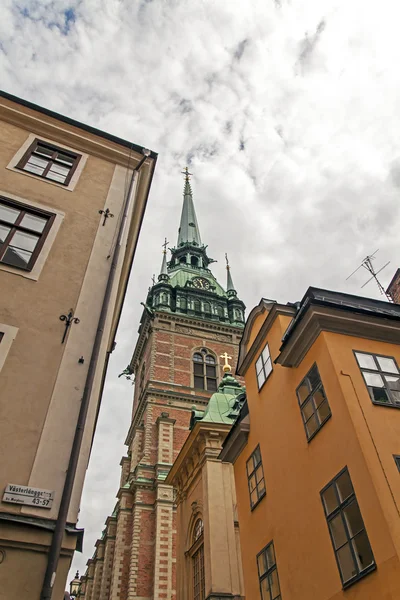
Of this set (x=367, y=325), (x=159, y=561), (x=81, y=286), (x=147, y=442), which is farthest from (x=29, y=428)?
(x=147, y=442)

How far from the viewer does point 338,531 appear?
7.64 meters

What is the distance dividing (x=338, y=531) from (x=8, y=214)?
834cm

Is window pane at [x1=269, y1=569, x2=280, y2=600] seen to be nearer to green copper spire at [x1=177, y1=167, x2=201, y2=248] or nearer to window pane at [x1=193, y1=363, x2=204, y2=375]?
window pane at [x1=193, y1=363, x2=204, y2=375]

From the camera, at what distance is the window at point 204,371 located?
38375mm

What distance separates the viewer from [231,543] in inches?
575

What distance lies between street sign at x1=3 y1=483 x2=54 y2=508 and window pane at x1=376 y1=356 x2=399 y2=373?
6.43 meters

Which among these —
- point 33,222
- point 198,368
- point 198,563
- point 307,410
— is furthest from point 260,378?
point 198,368

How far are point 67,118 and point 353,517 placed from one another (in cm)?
1120

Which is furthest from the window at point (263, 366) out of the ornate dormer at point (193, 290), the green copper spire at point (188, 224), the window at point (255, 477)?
the green copper spire at point (188, 224)

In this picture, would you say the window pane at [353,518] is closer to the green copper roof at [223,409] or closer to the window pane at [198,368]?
the green copper roof at [223,409]

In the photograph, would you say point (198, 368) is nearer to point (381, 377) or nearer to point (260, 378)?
point (260, 378)

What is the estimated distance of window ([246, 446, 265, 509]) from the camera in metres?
11.1

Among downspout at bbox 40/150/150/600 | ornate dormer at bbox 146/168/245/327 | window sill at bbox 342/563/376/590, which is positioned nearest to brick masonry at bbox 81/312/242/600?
ornate dormer at bbox 146/168/245/327

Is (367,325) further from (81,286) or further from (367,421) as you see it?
(81,286)
